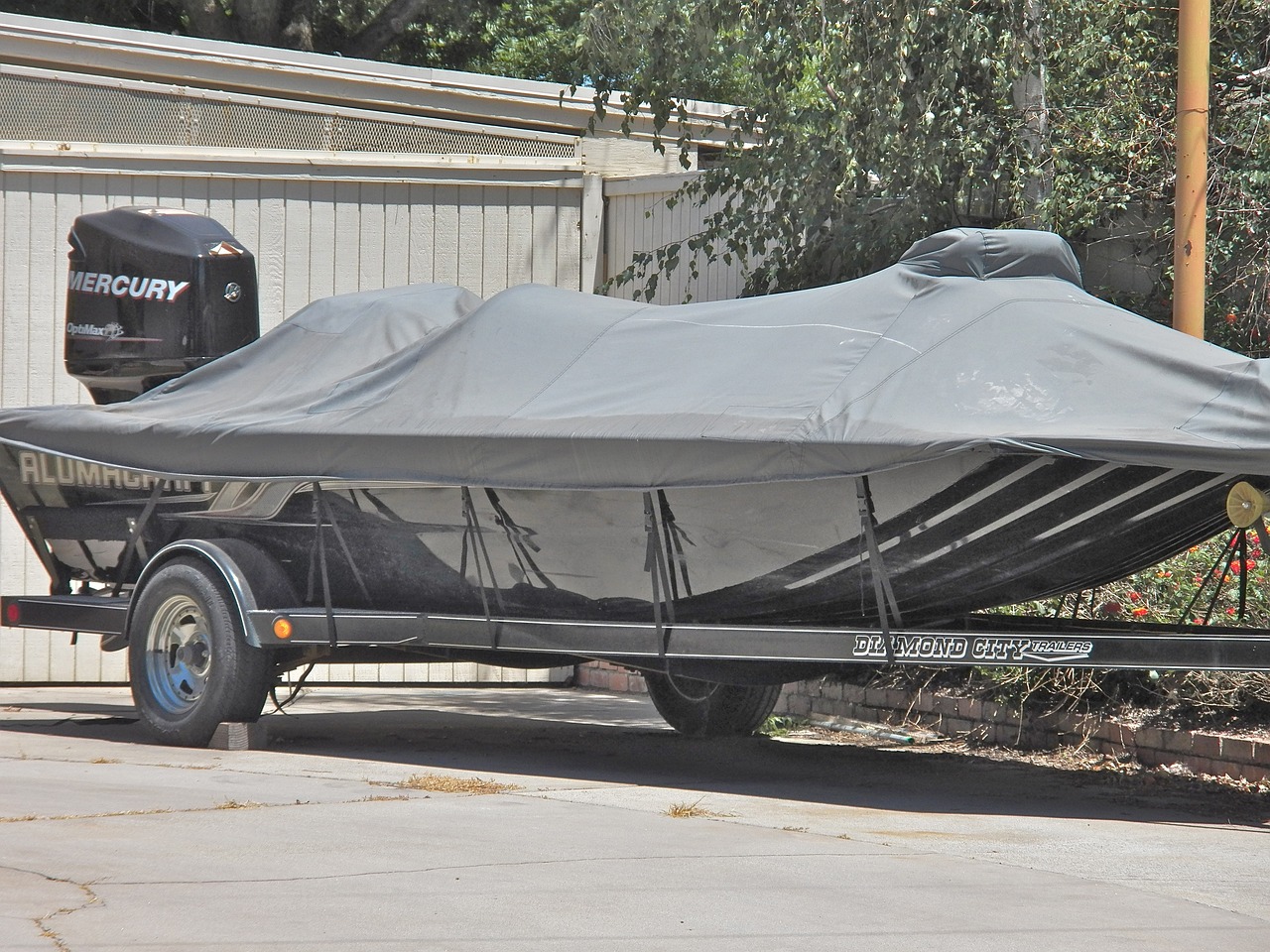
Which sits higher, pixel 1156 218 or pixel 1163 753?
pixel 1156 218

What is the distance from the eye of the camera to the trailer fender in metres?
8.88

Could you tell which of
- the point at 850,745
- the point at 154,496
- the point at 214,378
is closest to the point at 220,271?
the point at 214,378

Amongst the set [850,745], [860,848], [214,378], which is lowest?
[850,745]

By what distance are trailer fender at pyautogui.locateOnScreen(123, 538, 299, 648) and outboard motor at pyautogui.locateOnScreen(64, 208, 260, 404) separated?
1.56 metres

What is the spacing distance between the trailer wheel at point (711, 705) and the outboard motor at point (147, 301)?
347 centimetres

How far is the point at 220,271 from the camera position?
10453 mm

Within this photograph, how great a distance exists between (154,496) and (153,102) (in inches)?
179

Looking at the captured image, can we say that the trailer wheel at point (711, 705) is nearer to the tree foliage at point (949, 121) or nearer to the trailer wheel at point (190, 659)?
the trailer wheel at point (190, 659)

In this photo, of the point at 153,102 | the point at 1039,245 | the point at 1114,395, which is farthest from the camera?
the point at 153,102

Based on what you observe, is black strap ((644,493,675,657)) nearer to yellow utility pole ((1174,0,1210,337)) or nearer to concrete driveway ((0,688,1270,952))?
concrete driveway ((0,688,1270,952))

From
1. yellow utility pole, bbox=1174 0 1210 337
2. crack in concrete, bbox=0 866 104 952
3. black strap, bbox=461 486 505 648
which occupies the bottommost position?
crack in concrete, bbox=0 866 104 952

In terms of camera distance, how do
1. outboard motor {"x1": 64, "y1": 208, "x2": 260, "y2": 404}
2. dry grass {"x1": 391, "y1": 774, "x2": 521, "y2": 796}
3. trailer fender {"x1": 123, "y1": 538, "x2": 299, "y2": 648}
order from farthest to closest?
1. outboard motor {"x1": 64, "y1": 208, "x2": 260, "y2": 404}
2. trailer fender {"x1": 123, "y1": 538, "x2": 299, "y2": 648}
3. dry grass {"x1": 391, "y1": 774, "x2": 521, "y2": 796}

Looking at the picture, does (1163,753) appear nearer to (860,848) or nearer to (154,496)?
(860,848)

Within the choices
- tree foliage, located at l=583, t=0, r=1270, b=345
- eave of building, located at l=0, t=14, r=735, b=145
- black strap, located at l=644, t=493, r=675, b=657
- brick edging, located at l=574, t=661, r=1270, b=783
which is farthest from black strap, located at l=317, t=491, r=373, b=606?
eave of building, located at l=0, t=14, r=735, b=145
